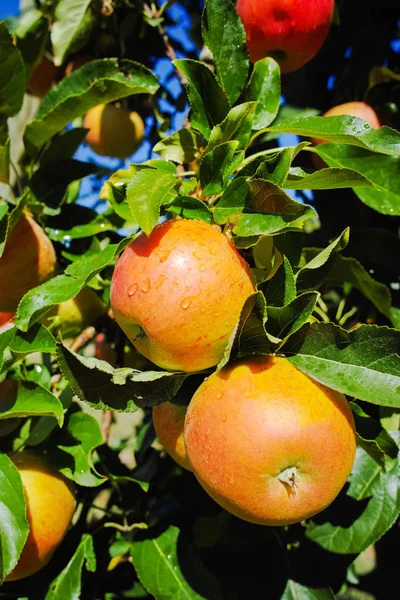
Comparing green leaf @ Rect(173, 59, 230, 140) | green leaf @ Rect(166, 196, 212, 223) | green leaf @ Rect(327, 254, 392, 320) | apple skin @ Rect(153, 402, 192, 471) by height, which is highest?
green leaf @ Rect(173, 59, 230, 140)

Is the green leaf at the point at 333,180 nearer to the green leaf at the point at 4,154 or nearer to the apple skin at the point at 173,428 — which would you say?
the apple skin at the point at 173,428

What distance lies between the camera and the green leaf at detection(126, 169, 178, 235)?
656mm

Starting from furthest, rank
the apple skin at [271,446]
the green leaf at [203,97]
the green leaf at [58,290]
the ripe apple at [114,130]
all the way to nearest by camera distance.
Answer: the ripe apple at [114,130]
the green leaf at [203,97]
the green leaf at [58,290]
the apple skin at [271,446]

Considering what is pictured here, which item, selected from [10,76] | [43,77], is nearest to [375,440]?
[10,76]

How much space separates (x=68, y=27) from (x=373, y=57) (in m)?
0.72

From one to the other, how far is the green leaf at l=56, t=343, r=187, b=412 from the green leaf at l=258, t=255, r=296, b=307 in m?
0.16

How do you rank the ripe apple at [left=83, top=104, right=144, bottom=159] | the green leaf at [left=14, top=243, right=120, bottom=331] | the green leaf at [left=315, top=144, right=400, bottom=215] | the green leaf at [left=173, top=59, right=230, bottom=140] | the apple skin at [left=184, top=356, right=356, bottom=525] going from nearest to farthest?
the apple skin at [left=184, top=356, right=356, bottom=525] < the green leaf at [left=14, top=243, right=120, bottom=331] < the green leaf at [left=173, top=59, right=230, bottom=140] < the green leaf at [left=315, top=144, right=400, bottom=215] < the ripe apple at [left=83, top=104, right=144, bottom=159]

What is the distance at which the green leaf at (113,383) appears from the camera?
70 centimetres

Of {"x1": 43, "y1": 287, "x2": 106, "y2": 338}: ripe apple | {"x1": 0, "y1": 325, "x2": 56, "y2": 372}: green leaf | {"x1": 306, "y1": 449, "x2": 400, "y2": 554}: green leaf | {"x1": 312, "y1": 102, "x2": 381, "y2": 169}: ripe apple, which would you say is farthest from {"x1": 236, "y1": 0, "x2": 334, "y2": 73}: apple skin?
{"x1": 306, "y1": 449, "x2": 400, "y2": 554}: green leaf

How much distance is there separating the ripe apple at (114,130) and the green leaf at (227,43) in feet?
2.36

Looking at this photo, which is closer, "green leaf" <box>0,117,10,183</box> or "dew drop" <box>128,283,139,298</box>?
"dew drop" <box>128,283,139,298</box>

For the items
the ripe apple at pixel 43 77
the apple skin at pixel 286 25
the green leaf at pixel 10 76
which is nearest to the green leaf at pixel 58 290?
the green leaf at pixel 10 76

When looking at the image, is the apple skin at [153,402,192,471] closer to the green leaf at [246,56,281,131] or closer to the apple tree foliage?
the apple tree foliage

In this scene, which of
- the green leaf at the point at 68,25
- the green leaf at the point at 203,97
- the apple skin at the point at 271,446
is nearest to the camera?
the apple skin at the point at 271,446
